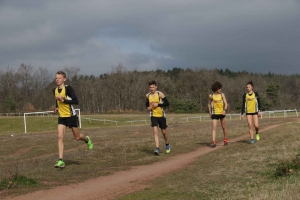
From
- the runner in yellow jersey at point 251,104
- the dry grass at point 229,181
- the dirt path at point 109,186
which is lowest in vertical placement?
the dirt path at point 109,186

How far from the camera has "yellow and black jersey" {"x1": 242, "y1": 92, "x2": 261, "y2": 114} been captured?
13930 millimetres

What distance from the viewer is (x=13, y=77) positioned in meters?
93.1

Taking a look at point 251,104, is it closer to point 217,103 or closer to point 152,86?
point 217,103

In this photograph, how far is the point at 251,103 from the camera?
14.0 m

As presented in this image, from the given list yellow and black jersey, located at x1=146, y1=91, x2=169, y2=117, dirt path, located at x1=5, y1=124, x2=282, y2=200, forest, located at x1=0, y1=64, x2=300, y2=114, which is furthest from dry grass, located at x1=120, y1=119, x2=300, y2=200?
forest, located at x1=0, y1=64, x2=300, y2=114

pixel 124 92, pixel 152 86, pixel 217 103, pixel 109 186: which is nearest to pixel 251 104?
pixel 217 103

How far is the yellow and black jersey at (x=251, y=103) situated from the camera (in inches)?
548

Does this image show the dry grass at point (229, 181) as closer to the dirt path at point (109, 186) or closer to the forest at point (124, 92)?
the dirt path at point (109, 186)

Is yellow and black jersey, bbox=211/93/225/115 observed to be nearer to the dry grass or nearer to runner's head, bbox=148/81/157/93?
runner's head, bbox=148/81/157/93

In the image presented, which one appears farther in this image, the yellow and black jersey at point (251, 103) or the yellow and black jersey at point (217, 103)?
the yellow and black jersey at point (251, 103)

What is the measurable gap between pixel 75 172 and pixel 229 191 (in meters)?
4.12

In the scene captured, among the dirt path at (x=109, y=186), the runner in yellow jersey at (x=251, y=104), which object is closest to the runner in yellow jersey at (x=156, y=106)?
the dirt path at (x=109, y=186)

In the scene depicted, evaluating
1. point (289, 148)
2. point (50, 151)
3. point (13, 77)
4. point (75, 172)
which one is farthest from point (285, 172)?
point (13, 77)

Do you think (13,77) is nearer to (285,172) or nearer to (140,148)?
(140,148)
